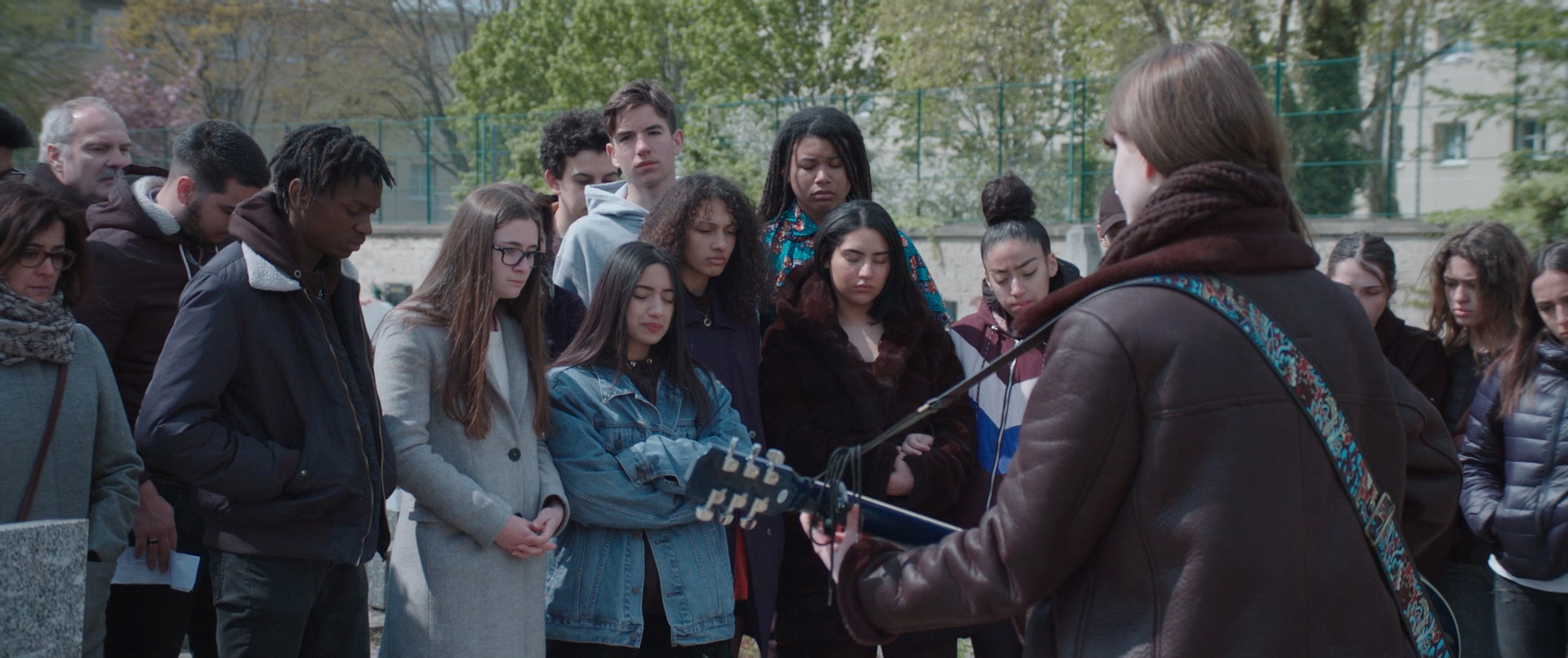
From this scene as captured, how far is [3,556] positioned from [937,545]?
5.95 feet

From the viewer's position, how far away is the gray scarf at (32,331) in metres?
3.17

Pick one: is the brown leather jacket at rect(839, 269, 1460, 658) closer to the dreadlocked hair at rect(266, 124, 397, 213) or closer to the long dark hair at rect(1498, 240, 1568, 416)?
the dreadlocked hair at rect(266, 124, 397, 213)

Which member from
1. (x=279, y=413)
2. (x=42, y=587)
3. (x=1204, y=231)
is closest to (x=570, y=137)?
(x=279, y=413)

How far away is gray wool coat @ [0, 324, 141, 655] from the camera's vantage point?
3182mm

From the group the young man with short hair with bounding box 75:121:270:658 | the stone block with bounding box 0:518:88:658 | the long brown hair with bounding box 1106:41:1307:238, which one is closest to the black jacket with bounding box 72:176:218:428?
the young man with short hair with bounding box 75:121:270:658

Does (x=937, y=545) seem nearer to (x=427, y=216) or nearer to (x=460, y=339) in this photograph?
(x=460, y=339)

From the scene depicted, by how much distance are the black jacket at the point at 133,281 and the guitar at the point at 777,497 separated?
7.48 feet

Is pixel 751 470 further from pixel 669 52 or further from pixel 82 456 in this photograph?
pixel 669 52

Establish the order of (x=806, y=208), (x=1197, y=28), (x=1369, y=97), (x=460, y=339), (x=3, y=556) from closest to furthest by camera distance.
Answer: (x=3, y=556)
(x=460, y=339)
(x=806, y=208)
(x=1369, y=97)
(x=1197, y=28)

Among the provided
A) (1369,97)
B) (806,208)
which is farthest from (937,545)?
(1369,97)

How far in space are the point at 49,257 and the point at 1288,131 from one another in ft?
37.9

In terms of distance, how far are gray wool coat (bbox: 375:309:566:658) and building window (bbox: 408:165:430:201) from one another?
20.5 meters

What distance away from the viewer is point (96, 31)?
43781 mm

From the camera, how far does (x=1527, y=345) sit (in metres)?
4.54
